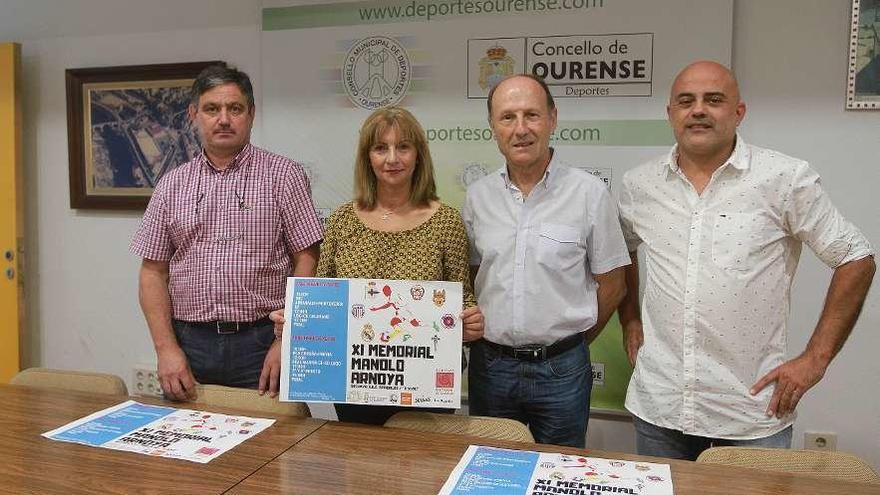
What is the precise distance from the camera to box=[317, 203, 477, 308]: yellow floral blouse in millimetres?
2029

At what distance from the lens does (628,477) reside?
5.05 feet

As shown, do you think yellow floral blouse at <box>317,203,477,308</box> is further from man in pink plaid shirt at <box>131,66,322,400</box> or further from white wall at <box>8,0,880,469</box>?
white wall at <box>8,0,880,469</box>

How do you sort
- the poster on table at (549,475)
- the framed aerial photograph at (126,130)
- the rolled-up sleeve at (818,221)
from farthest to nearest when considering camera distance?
the framed aerial photograph at (126,130) < the rolled-up sleeve at (818,221) < the poster on table at (549,475)

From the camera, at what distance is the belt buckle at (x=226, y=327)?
237 cm

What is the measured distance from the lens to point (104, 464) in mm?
1633

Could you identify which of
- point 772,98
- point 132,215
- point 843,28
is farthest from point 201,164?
point 843,28

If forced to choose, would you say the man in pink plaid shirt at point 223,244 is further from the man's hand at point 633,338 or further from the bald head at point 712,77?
the bald head at point 712,77

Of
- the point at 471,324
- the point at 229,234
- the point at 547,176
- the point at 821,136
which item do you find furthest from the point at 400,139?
the point at 821,136

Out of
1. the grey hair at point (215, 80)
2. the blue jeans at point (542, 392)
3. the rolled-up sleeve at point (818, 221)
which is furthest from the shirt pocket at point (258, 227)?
the rolled-up sleeve at point (818, 221)

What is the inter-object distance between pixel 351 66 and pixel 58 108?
1776 mm

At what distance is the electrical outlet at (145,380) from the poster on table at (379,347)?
214cm

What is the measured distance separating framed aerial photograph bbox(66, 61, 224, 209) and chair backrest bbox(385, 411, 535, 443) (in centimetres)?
213

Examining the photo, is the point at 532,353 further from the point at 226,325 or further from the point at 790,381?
the point at 226,325

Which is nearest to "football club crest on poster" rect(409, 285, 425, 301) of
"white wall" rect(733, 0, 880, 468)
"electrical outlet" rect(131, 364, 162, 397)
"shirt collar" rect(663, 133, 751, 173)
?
"shirt collar" rect(663, 133, 751, 173)
